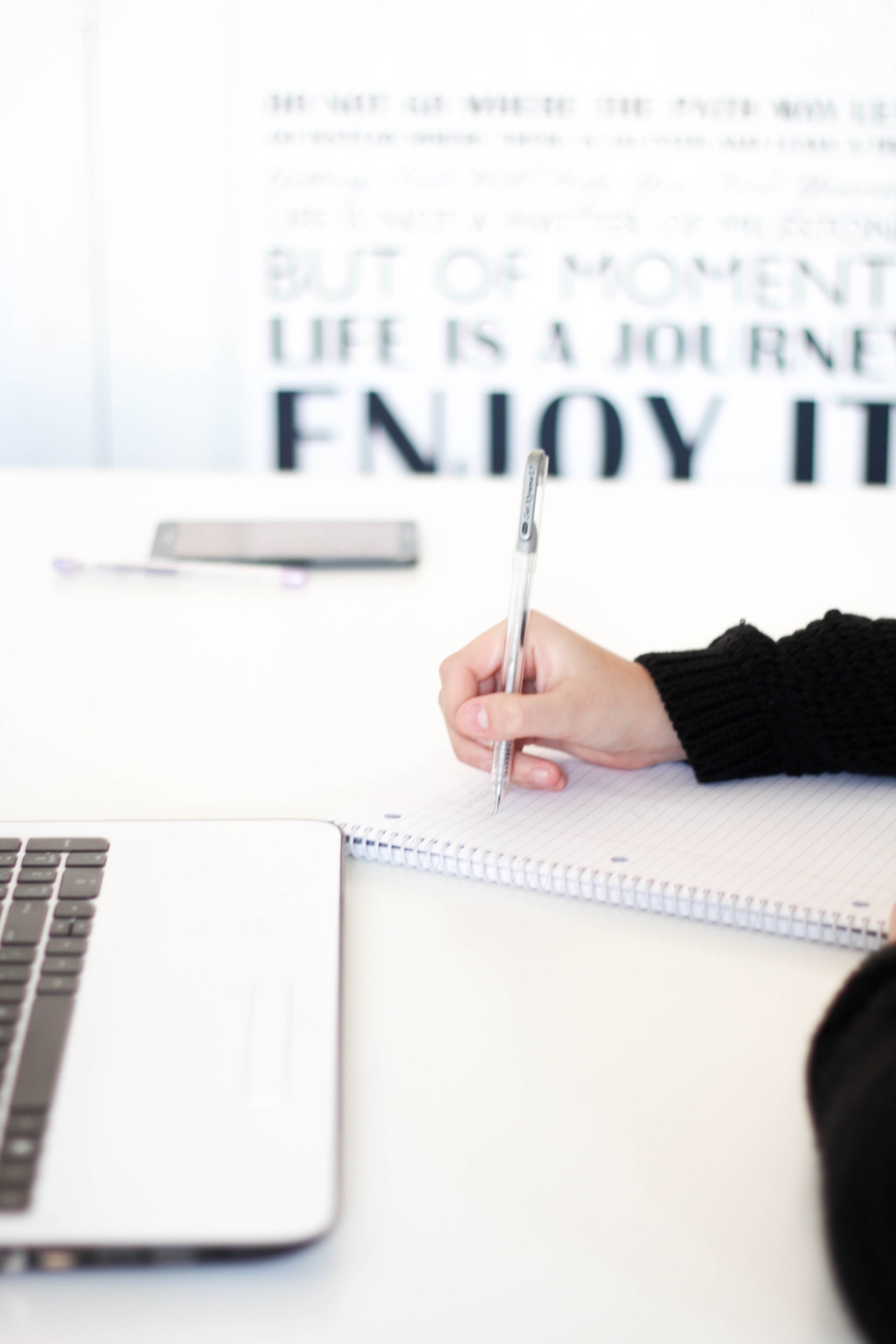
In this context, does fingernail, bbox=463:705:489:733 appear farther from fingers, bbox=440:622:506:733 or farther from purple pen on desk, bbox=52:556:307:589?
purple pen on desk, bbox=52:556:307:589

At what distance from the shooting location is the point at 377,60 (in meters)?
2.47

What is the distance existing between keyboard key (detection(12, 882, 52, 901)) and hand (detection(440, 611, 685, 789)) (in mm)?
217

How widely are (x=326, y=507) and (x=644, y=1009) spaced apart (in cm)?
85

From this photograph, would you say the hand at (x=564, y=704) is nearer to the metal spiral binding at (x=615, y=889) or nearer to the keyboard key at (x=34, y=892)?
the metal spiral binding at (x=615, y=889)

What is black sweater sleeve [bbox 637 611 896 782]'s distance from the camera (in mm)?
629

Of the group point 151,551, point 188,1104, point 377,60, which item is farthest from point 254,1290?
point 377,60

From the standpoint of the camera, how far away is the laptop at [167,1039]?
1.06 ft

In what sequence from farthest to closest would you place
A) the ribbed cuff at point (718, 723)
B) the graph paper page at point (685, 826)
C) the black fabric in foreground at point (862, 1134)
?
the ribbed cuff at point (718, 723) → the graph paper page at point (685, 826) → the black fabric in foreground at point (862, 1134)

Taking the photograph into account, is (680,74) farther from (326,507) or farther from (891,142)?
(326,507)

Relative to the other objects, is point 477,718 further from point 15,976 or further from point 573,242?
point 573,242

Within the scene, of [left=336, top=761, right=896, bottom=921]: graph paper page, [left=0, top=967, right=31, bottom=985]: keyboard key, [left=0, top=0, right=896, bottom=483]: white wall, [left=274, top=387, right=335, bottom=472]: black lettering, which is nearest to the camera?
[left=0, top=967, right=31, bottom=985]: keyboard key

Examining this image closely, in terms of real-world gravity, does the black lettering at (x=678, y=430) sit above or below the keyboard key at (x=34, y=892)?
above

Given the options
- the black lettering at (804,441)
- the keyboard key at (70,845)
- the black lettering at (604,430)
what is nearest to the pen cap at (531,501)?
the keyboard key at (70,845)

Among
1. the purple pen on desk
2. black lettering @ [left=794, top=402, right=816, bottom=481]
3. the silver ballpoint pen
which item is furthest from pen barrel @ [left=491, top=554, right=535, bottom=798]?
black lettering @ [left=794, top=402, right=816, bottom=481]
